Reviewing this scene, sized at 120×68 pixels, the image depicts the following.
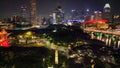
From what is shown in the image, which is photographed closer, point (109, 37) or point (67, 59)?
point (67, 59)

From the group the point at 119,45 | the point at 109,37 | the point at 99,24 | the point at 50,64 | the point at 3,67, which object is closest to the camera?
the point at 3,67

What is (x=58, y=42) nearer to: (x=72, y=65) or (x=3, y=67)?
(x=72, y=65)

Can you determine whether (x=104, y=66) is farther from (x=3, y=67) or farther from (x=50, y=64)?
(x=3, y=67)

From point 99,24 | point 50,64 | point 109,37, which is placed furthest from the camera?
point 99,24

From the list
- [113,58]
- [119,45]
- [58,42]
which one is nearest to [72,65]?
[113,58]

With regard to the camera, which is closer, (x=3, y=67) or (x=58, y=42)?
(x=3, y=67)

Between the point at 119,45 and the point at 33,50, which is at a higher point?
the point at 33,50

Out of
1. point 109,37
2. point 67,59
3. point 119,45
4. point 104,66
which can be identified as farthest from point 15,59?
point 109,37

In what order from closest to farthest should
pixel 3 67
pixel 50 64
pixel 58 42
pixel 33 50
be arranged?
pixel 3 67, pixel 50 64, pixel 33 50, pixel 58 42

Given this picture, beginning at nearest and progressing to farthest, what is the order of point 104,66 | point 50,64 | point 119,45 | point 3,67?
point 3,67 < point 104,66 < point 50,64 < point 119,45
